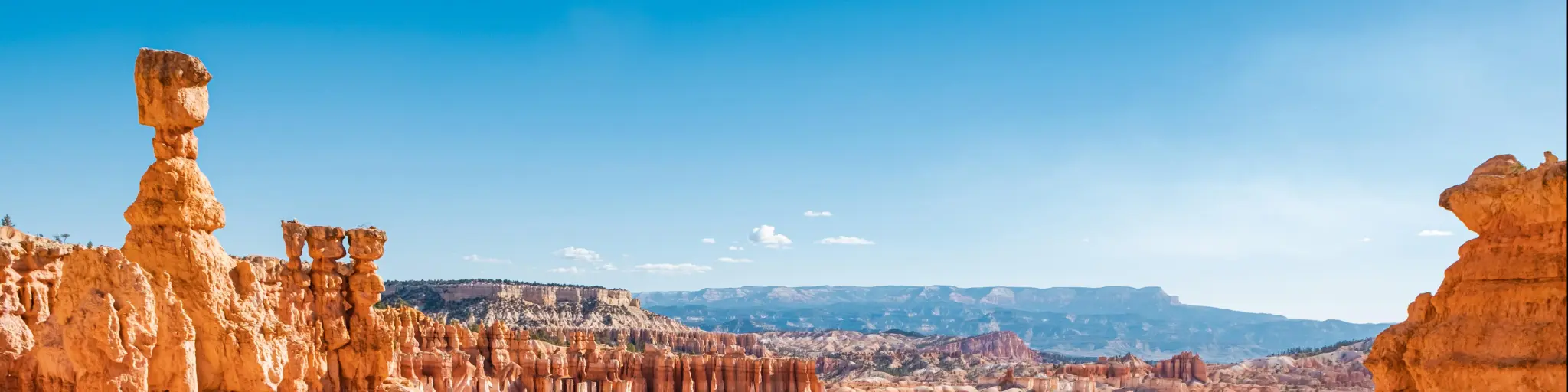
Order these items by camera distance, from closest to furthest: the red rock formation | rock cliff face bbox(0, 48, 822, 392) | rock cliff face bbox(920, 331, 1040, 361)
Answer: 1. rock cliff face bbox(0, 48, 822, 392)
2. the red rock formation
3. rock cliff face bbox(920, 331, 1040, 361)

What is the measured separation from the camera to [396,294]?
118 meters

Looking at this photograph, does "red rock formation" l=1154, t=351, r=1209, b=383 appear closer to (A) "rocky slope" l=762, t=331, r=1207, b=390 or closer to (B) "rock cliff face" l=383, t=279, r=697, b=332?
(A) "rocky slope" l=762, t=331, r=1207, b=390

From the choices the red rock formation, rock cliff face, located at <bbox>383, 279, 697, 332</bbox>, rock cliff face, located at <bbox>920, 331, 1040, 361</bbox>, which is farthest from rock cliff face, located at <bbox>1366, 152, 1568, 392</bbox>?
rock cliff face, located at <bbox>920, 331, 1040, 361</bbox>

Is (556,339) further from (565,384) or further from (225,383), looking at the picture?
(225,383)

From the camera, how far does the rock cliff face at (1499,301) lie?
29.5 ft

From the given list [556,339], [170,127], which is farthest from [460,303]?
[170,127]

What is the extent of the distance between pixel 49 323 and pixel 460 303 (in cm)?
10849

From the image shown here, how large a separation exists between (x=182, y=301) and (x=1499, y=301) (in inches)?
487

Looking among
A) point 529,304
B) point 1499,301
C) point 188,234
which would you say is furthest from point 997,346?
point 1499,301

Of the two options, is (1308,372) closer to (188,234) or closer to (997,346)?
(997,346)

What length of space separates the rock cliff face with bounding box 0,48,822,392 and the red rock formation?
233 feet

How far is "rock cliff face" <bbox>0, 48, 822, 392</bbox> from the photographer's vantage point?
10578 millimetres

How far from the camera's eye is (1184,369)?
83.3m

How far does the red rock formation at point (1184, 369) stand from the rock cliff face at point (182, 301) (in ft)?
233
